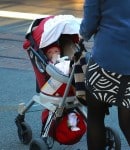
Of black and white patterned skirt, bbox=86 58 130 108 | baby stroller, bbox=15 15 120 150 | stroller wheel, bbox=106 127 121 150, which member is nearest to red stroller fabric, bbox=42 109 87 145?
baby stroller, bbox=15 15 120 150

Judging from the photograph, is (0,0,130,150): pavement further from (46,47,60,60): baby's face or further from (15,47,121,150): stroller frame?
(46,47,60,60): baby's face

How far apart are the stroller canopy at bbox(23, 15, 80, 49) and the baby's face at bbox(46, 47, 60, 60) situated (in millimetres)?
130

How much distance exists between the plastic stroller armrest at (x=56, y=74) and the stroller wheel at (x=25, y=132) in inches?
28.7

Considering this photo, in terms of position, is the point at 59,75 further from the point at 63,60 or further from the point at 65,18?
the point at 65,18

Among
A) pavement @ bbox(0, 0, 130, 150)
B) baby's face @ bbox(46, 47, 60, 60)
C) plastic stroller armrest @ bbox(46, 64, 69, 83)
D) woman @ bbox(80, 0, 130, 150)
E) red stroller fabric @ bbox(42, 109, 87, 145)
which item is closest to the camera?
woman @ bbox(80, 0, 130, 150)

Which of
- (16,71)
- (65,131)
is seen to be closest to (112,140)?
(65,131)

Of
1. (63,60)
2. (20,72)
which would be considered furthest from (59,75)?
(20,72)

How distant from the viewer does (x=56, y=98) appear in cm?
392

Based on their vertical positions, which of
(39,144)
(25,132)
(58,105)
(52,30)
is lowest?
(25,132)

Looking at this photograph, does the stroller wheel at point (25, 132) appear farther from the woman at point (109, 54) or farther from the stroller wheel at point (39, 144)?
the woman at point (109, 54)

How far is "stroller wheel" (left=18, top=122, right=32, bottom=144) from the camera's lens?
4391mm

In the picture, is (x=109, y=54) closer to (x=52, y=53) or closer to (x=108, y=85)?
(x=108, y=85)

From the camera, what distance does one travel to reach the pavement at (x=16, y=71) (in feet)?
15.3

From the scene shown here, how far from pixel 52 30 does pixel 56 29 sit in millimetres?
35
